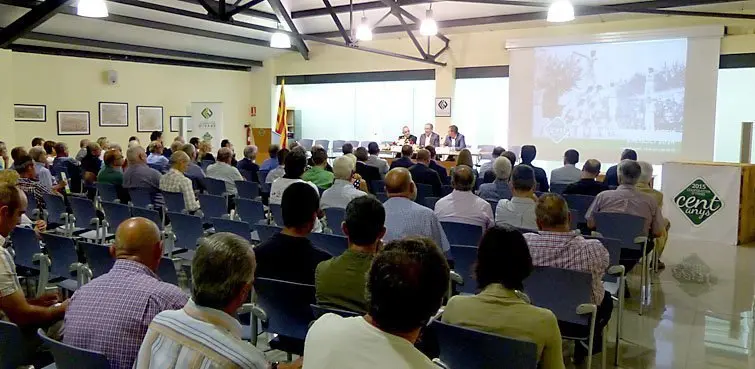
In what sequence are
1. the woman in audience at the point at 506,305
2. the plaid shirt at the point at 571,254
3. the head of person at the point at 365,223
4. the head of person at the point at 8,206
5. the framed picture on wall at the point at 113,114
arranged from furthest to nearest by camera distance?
1. the framed picture on wall at the point at 113,114
2. the plaid shirt at the point at 571,254
3. the head of person at the point at 8,206
4. the head of person at the point at 365,223
5. the woman in audience at the point at 506,305

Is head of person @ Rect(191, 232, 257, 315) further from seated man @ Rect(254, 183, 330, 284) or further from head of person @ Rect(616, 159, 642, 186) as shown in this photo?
head of person @ Rect(616, 159, 642, 186)

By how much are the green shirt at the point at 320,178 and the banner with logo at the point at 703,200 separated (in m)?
4.61

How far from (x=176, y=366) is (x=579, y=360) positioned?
3.09 m

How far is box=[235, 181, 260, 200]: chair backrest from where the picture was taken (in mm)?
7211

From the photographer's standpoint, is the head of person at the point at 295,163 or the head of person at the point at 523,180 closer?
the head of person at the point at 523,180

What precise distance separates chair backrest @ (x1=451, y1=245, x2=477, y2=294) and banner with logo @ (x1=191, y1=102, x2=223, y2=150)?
1223cm

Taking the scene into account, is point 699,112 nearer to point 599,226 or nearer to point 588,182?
point 588,182

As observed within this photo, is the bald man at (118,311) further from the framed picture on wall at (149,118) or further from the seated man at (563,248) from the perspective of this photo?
the framed picture on wall at (149,118)

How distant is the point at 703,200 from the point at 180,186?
21.4 ft

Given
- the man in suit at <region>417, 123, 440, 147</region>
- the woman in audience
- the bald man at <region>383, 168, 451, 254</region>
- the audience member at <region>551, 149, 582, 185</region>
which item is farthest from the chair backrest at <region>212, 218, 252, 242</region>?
the man in suit at <region>417, 123, 440, 147</region>

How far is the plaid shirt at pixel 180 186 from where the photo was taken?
6367mm

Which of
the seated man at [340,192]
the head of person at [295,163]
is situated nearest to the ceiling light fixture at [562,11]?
the seated man at [340,192]

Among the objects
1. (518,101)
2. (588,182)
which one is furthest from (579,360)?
(518,101)

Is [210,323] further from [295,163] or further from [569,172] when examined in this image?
[569,172]
